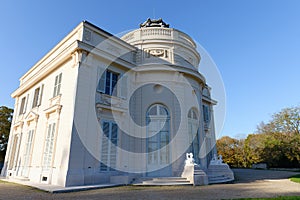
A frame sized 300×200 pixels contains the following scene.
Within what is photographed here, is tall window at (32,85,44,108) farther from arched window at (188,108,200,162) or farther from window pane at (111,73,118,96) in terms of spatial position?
arched window at (188,108,200,162)

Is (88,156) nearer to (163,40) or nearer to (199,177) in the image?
(199,177)

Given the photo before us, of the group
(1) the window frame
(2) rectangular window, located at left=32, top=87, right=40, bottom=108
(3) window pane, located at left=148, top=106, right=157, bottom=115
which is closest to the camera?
(1) the window frame

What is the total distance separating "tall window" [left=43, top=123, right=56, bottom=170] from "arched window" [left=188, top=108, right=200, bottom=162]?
7381mm

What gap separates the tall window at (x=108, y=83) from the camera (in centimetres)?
1100

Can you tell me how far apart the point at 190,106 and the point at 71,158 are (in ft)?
24.2

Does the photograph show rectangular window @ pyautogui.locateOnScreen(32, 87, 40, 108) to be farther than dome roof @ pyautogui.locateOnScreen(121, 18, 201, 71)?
Yes

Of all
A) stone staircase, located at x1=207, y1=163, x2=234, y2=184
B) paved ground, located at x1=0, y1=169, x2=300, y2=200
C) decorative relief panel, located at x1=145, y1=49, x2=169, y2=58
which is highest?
decorative relief panel, located at x1=145, y1=49, x2=169, y2=58

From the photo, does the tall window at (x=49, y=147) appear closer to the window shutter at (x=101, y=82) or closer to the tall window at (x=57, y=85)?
the tall window at (x=57, y=85)

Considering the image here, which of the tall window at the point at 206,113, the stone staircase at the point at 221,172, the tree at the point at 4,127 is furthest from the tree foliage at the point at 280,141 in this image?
the tree at the point at 4,127

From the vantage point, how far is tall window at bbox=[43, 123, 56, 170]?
10.2 m

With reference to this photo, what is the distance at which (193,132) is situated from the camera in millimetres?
12875

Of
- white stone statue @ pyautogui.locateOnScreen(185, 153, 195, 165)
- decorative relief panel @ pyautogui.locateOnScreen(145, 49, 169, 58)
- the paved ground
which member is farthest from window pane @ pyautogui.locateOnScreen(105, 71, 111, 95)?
white stone statue @ pyautogui.locateOnScreen(185, 153, 195, 165)

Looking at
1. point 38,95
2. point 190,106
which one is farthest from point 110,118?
point 38,95

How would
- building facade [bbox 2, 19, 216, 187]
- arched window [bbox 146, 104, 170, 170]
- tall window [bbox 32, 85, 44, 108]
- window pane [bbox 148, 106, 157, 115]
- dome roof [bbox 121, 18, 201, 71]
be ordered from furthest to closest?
dome roof [bbox 121, 18, 201, 71], tall window [bbox 32, 85, 44, 108], window pane [bbox 148, 106, 157, 115], arched window [bbox 146, 104, 170, 170], building facade [bbox 2, 19, 216, 187]
